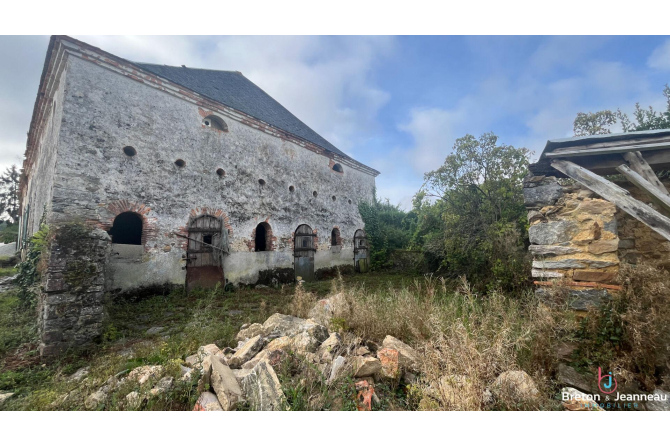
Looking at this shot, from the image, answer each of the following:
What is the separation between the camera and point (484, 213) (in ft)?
23.4

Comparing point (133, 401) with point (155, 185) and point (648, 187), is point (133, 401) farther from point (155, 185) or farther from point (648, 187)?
point (155, 185)

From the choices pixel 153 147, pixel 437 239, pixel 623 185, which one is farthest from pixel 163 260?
pixel 623 185

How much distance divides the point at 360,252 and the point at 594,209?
1075 centimetres

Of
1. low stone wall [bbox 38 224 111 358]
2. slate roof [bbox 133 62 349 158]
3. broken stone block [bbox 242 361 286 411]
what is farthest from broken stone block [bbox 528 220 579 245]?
slate roof [bbox 133 62 349 158]

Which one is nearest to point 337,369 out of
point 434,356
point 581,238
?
point 434,356

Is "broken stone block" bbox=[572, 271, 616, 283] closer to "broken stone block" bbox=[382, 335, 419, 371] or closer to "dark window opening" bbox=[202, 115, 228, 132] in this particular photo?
"broken stone block" bbox=[382, 335, 419, 371]

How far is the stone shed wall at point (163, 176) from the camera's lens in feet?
20.4

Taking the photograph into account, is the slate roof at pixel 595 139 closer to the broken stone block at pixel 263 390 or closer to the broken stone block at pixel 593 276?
the broken stone block at pixel 593 276

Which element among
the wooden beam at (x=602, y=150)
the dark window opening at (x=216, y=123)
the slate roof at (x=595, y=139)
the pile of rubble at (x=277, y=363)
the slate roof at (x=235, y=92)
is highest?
the slate roof at (x=235, y=92)

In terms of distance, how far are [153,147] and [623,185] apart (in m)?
9.83

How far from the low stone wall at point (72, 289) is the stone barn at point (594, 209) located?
257 inches

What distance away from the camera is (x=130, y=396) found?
2.35m

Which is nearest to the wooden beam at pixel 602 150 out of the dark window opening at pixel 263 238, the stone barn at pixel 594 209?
the stone barn at pixel 594 209

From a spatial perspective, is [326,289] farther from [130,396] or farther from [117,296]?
[130,396]
